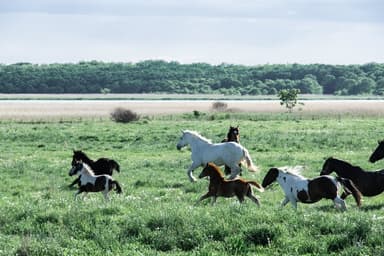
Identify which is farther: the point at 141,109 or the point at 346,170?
the point at 141,109

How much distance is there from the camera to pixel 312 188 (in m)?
15.4

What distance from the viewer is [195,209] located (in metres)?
14.4

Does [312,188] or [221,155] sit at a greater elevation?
[312,188]

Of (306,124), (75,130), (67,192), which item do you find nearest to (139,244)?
(67,192)

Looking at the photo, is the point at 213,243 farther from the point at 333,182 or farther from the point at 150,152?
the point at 150,152

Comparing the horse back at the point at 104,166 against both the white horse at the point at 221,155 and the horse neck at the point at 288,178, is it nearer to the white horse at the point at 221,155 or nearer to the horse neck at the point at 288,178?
the white horse at the point at 221,155

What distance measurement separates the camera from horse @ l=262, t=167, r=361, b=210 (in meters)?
15.4

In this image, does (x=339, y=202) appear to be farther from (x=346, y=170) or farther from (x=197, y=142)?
(x=197, y=142)

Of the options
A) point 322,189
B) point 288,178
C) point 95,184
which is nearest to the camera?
point 322,189

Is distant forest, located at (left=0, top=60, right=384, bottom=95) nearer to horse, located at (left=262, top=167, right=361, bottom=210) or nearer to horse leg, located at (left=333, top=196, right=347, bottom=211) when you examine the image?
horse, located at (left=262, top=167, right=361, bottom=210)

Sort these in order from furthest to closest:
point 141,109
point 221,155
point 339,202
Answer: point 141,109 < point 221,155 < point 339,202

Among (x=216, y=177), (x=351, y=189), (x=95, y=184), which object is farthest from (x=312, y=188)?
(x=95, y=184)

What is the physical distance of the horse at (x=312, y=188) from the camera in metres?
15.4

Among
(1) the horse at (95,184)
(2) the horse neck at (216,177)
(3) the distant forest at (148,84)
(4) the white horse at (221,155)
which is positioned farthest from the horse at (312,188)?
(3) the distant forest at (148,84)
